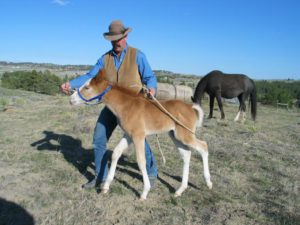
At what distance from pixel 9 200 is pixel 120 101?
7.07 ft

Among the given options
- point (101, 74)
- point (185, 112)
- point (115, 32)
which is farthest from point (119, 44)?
point (185, 112)

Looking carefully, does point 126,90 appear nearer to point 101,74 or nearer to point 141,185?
point 101,74

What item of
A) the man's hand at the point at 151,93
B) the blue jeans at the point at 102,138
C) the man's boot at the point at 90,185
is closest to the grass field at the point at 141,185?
the man's boot at the point at 90,185

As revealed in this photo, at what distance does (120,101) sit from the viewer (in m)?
4.85

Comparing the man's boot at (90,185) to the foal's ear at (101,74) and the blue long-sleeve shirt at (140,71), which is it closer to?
the blue long-sleeve shirt at (140,71)

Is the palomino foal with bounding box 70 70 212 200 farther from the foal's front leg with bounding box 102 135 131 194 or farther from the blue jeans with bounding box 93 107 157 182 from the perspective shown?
the blue jeans with bounding box 93 107 157 182

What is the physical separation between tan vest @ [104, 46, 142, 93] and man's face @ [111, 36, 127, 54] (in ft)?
0.42

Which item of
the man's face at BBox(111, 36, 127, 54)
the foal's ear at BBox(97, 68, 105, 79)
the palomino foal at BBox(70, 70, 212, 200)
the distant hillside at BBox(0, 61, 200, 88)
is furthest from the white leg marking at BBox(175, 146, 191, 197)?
the distant hillside at BBox(0, 61, 200, 88)

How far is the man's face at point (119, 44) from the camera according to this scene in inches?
194

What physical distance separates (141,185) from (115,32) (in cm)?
253

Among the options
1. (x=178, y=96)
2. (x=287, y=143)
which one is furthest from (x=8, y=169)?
(x=178, y=96)

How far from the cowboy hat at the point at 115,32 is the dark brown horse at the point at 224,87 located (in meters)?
9.28

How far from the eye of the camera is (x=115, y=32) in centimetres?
489

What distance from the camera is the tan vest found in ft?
16.8
